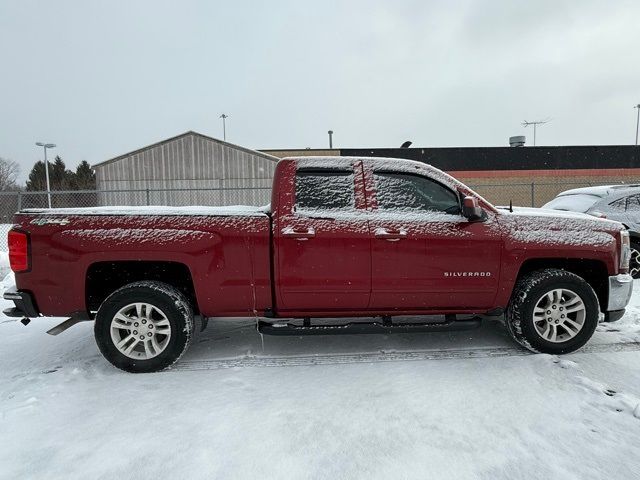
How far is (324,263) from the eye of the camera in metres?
3.51

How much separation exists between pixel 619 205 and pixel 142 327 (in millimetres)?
7794

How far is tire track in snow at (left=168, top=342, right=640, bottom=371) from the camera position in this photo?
11.9 feet

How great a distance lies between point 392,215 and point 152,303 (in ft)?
7.28

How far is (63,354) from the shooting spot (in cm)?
396

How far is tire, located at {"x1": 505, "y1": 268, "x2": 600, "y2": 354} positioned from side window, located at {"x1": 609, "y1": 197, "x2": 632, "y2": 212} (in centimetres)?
434

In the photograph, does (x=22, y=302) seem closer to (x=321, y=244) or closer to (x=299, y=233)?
(x=299, y=233)

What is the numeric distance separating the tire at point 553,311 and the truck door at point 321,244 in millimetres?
1461

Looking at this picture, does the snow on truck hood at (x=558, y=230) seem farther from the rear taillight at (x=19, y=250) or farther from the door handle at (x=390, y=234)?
the rear taillight at (x=19, y=250)

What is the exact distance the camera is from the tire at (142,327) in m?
3.43

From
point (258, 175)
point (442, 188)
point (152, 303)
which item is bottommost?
point (152, 303)

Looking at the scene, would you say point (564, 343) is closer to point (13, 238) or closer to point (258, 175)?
point (13, 238)

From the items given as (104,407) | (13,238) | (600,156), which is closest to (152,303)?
(104,407)

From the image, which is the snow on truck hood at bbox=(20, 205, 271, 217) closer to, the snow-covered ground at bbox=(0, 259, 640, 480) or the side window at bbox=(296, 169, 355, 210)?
the side window at bbox=(296, 169, 355, 210)

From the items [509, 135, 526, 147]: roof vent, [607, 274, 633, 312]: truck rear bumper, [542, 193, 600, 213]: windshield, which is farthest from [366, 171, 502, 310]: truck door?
[509, 135, 526, 147]: roof vent
